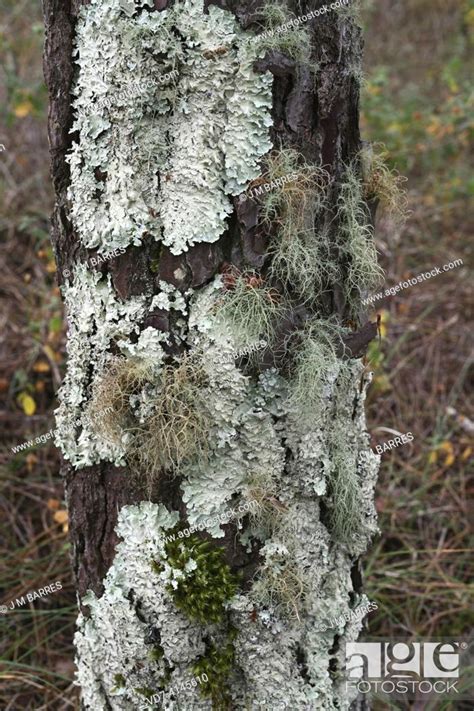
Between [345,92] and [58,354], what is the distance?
1852 mm

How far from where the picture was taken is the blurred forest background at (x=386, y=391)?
2158 millimetres

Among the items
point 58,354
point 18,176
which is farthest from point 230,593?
point 18,176

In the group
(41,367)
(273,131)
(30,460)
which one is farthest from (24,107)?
(273,131)

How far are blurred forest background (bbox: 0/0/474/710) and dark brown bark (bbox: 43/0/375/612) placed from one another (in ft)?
0.41

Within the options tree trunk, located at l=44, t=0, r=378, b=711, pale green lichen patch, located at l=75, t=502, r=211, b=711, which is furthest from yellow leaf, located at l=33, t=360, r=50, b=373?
pale green lichen patch, located at l=75, t=502, r=211, b=711

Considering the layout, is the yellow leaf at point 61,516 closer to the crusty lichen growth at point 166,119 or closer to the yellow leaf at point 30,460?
the yellow leaf at point 30,460

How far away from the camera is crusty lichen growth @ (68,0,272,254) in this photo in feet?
4.00

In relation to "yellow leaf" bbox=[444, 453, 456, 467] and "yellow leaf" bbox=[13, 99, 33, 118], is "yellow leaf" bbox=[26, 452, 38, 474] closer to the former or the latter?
"yellow leaf" bbox=[444, 453, 456, 467]

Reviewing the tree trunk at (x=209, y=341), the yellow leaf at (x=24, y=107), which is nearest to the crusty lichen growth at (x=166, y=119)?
the tree trunk at (x=209, y=341)

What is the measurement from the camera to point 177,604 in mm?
1395

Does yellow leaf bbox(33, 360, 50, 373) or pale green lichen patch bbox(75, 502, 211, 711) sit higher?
yellow leaf bbox(33, 360, 50, 373)

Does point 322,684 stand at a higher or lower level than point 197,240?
lower

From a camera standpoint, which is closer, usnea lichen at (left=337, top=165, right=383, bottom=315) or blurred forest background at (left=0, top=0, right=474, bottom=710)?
usnea lichen at (left=337, top=165, right=383, bottom=315)

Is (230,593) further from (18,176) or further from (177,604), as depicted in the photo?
(18,176)
